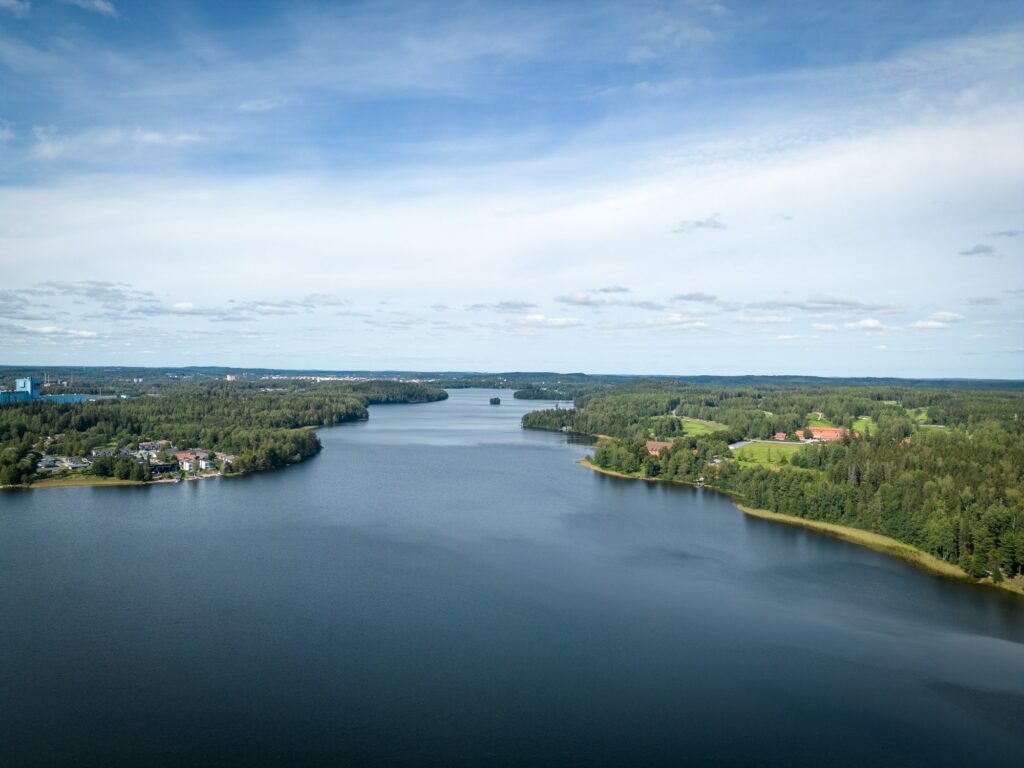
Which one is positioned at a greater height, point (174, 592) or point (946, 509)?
point (946, 509)

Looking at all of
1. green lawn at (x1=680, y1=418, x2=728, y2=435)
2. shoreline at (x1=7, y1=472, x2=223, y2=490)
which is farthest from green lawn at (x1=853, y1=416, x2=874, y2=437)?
shoreline at (x1=7, y1=472, x2=223, y2=490)

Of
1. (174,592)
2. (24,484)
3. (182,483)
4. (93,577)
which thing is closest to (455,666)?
(174,592)

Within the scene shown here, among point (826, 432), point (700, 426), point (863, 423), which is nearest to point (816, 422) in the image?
point (863, 423)

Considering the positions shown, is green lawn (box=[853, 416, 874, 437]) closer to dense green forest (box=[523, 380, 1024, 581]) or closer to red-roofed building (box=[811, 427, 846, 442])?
dense green forest (box=[523, 380, 1024, 581])

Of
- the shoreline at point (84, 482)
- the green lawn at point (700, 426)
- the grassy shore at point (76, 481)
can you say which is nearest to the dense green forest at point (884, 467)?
the green lawn at point (700, 426)

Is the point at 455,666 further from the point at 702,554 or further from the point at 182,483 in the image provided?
the point at 182,483

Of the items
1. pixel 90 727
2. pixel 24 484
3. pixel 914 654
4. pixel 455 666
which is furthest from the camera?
pixel 24 484
